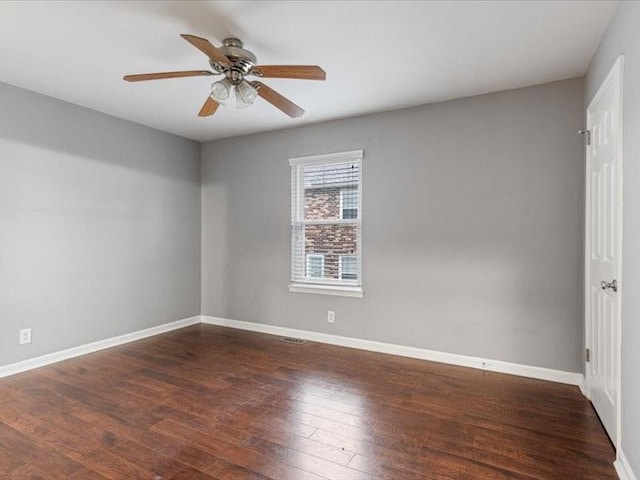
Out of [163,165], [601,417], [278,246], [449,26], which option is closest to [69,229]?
[163,165]

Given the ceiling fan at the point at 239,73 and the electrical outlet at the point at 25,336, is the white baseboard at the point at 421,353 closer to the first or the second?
Result: the electrical outlet at the point at 25,336

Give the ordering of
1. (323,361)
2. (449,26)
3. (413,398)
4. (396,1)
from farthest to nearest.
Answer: (323,361) < (413,398) < (449,26) < (396,1)

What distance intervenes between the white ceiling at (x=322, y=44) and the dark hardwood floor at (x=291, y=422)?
252cm

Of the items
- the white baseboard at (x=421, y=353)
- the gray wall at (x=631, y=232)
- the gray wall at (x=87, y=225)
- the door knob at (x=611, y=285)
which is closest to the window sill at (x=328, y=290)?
the white baseboard at (x=421, y=353)

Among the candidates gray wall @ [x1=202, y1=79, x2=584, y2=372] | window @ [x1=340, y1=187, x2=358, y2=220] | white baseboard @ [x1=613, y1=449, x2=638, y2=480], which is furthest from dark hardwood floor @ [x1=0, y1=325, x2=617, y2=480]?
window @ [x1=340, y1=187, x2=358, y2=220]

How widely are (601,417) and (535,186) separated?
1.78 m

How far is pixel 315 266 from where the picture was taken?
4324 mm

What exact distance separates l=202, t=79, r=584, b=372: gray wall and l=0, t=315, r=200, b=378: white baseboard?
119 centimetres

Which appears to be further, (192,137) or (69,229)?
(192,137)

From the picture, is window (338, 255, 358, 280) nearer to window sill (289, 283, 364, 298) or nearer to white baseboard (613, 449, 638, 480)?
window sill (289, 283, 364, 298)

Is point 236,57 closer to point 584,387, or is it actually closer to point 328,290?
point 328,290

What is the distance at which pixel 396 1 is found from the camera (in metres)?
2.04

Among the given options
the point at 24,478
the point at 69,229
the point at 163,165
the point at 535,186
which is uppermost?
the point at 163,165

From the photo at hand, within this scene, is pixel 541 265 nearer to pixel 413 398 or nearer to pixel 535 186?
pixel 535 186
